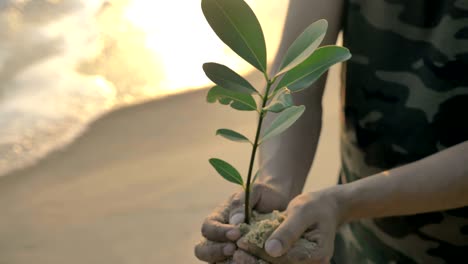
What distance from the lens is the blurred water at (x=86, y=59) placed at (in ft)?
6.55

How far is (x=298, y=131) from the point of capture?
0.92m

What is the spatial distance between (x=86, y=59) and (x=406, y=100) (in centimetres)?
152

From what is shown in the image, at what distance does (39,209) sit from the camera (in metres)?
1.79

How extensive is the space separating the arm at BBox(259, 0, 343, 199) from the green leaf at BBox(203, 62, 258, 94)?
26 cm

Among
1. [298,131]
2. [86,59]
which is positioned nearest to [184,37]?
[86,59]

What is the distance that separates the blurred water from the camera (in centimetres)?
200

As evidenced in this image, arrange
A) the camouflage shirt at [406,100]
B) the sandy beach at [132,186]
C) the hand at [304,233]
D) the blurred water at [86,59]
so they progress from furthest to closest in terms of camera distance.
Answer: the blurred water at [86,59]
the sandy beach at [132,186]
the camouflage shirt at [406,100]
the hand at [304,233]

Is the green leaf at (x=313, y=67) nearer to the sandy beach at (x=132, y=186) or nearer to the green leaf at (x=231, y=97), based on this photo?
the green leaf at (x=231, y=97)

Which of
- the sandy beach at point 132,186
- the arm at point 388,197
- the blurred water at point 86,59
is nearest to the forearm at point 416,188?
the arm at point 388,197

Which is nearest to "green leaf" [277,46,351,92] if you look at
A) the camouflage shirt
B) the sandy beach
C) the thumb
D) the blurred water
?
the thumb

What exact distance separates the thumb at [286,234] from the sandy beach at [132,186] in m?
0.98

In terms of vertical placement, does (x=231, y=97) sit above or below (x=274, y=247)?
above

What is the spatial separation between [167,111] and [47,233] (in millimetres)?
467

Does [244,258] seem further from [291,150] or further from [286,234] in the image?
[291,150]
